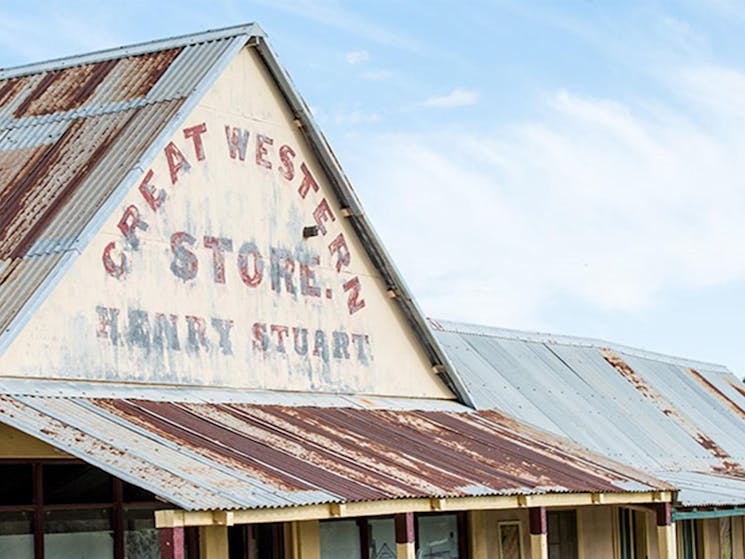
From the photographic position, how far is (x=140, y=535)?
58.7 feet

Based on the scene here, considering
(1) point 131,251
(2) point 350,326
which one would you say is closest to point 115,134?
(1) point 131,251

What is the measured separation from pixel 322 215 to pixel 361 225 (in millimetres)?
676

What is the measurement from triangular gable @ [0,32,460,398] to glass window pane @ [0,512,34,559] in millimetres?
1446

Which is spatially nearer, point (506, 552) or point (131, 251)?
point (131, 251)

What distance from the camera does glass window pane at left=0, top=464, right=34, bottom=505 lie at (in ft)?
→ 54.3

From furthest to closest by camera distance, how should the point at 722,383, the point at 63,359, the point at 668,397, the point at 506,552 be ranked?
the point at 722,383
the point at 668,397
the point at 506,552
the point at 63,359

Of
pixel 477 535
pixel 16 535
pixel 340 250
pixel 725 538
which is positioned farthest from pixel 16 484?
pixel 725 538

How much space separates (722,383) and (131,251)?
23049mm

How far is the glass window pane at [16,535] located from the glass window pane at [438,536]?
22.8 ft

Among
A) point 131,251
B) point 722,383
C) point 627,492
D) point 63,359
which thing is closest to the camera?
point 63,359

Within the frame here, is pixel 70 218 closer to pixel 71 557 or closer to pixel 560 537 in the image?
pixel 71 557

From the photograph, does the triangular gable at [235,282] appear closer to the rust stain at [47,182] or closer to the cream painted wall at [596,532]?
the rust stain at [47,182]

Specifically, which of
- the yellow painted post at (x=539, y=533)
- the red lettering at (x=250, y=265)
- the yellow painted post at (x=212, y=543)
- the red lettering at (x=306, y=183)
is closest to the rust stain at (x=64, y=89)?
the red lettering at (x=250, y=265)

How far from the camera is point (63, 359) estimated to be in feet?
57.1
